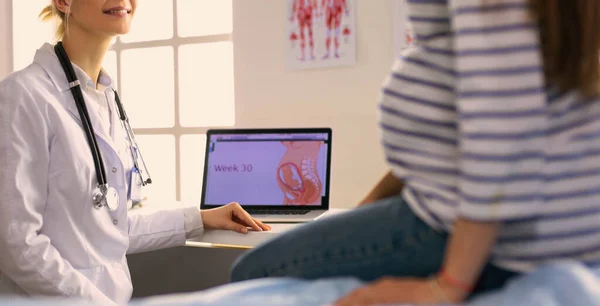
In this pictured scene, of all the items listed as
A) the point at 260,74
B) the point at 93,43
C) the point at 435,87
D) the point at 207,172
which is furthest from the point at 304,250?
the point at 260,74

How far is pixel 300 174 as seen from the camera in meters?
1.88

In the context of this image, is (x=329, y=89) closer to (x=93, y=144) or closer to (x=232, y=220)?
(x=232, y=220)

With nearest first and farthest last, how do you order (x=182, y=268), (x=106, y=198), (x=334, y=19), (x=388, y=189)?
(x=388, y=189), (x=106, y=198), (x=182, y=268), (x=334, y=19)

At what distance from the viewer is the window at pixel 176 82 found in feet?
9.14

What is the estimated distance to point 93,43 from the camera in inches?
59.4

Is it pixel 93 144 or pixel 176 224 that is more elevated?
pixel 93 144

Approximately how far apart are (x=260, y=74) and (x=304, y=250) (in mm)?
1839

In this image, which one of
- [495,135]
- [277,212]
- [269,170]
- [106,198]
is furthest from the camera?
[269,170]

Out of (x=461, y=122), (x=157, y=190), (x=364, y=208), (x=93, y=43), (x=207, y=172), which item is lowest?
(x=157, y=190)

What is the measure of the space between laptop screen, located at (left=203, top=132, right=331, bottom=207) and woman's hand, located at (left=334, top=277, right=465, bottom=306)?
120 cm

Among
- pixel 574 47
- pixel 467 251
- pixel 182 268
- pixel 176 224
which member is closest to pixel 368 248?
pixel 467 251

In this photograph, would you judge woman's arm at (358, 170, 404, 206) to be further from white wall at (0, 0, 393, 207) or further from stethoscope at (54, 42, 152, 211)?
white wall at (0, 0, 393, 207)

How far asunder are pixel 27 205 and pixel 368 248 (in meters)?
0.86

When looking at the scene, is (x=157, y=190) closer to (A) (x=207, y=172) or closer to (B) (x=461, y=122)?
(A) (x=207, y=172)
